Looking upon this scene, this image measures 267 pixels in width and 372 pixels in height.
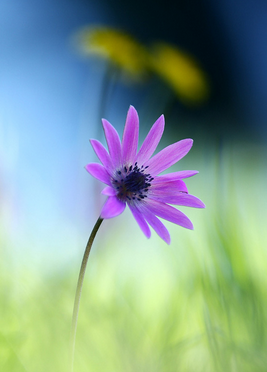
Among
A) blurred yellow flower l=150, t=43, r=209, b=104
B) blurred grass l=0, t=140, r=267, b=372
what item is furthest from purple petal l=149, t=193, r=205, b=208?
blurred yellow flower l=150, t=43, r=209, b=104

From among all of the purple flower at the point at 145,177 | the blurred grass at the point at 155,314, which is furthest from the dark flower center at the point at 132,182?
the blurred grass at the point at 155,314

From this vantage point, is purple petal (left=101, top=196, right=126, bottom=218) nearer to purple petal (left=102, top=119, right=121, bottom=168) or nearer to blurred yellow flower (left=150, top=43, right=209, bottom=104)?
purple petal (left=102, top=119, right=121, bottom=168)

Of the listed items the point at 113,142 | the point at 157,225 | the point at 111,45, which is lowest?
the point at 157,225

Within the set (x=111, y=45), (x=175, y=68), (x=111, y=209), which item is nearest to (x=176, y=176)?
(x=111, y=209)

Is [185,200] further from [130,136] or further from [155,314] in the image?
[155,314]

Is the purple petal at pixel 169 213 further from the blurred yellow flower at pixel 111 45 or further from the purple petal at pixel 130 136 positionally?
the blurred yellow flower at pixel 111 45

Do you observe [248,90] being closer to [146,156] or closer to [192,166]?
[192,166]

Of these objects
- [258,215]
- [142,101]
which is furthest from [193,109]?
[258,215]
